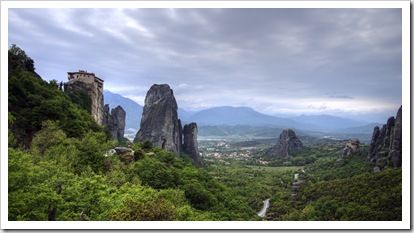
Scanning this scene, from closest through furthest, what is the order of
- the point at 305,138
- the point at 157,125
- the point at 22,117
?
the point at 22,117, the point at 157,125, the point at 305,138

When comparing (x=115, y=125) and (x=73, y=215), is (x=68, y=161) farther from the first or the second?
(x=115, y=125)

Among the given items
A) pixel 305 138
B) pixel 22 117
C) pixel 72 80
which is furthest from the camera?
pixel 305 138

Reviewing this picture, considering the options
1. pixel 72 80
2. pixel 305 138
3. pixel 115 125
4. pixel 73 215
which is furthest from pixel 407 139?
pixel 305 138

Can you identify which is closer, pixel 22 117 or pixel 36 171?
pixel 36 171

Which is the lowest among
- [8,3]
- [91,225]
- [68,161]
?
[91,225]

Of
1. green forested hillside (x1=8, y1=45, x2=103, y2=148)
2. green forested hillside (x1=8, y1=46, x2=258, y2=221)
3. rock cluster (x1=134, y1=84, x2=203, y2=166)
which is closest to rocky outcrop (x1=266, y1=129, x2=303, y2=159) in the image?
rock cluster (x1=134, y1=84, x2=203, y2=166)

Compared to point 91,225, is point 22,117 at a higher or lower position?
higher

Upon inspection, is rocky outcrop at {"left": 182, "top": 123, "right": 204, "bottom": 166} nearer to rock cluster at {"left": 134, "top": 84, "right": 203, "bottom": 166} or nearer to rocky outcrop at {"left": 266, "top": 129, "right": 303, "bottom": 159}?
rock cluster at {"left": 134, "top": 84, "right": 203, "bottom": 166}

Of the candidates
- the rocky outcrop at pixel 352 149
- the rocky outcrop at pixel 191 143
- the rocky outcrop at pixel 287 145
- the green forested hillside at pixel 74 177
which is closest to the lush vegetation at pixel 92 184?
the green forested hillside at pixel 74 177
